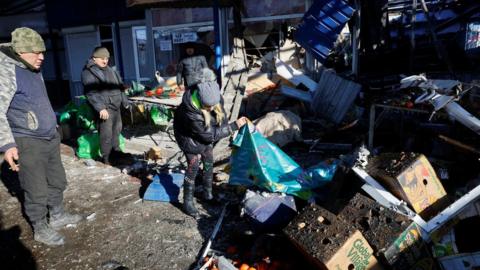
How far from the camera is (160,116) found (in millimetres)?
8445

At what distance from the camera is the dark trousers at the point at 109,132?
6000 mm

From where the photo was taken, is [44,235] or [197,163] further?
[197,163]

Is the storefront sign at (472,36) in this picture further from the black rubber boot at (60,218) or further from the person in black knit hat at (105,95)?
the black rubber boot at (60,218)

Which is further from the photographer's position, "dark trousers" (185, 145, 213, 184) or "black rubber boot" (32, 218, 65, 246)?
"dark trousers" (185, 145, 213, 184)

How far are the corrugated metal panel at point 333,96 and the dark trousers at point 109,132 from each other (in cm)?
424

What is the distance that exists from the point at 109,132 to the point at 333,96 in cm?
A: 457

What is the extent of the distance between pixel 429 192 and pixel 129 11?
10586mm

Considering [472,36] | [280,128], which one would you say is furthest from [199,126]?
[472,36]

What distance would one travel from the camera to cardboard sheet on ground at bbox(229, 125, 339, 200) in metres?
3.99

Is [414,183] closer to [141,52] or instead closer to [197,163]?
[197,163]

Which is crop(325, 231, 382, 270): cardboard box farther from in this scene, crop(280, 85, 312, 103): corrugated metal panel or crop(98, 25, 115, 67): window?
crop(98, 25, 115, 67): window

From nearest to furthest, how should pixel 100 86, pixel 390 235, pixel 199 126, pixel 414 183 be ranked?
1. pixel 390 235
2. pixel 414 183
3. pixel 199 126
4. pixel 100 86

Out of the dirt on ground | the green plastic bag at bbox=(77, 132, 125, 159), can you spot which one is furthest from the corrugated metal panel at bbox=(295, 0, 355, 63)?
the dirt on ground

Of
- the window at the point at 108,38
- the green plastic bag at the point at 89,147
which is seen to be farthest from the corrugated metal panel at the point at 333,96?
the window at the point at 108,38
